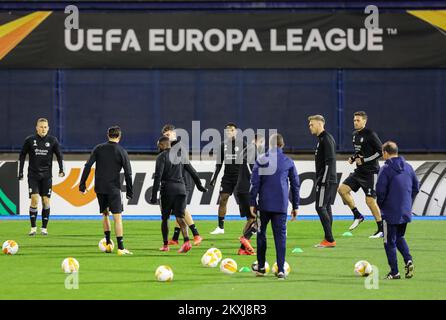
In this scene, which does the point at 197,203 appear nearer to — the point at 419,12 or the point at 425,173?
the point at 425,173

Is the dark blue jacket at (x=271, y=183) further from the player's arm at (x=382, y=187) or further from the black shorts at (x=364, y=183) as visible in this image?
the black shorts at (x=364, y=183)

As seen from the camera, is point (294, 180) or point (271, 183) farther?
point (294, 180)

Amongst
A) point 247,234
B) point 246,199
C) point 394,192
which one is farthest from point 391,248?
point 246,199

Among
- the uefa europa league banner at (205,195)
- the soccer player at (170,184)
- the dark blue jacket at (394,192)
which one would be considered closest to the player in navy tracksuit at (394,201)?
the dark blue jacket at (394,192)

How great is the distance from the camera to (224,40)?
27.7 meters

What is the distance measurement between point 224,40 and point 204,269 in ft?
43.7

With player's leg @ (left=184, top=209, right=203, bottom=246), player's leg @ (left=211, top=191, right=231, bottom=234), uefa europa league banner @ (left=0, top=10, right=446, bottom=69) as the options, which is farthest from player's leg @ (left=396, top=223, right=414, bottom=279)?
uefa europa league banner @ (left=0, top=10, right=446, bottom=69)

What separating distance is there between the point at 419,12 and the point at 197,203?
7557 millimetres

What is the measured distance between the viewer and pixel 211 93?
91.5ft

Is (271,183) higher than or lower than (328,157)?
lower

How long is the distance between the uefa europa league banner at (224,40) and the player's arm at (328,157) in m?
9.73

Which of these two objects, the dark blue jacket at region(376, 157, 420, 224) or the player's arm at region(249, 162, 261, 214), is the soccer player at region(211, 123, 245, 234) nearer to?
the player's arm at region(249, 162, 261, 214)

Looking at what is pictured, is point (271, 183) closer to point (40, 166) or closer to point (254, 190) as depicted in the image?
point (254, 190)

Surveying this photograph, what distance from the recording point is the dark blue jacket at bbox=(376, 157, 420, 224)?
13.7m
